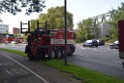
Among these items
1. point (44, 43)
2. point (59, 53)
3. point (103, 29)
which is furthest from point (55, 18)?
point (44, 43)

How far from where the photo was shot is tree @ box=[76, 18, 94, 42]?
362ft

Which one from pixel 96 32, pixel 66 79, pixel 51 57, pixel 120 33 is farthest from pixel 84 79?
pixel 96 32

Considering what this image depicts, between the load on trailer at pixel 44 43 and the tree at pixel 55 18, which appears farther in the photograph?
the tree at pixel 55 18

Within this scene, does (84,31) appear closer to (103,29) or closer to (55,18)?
(55,18)

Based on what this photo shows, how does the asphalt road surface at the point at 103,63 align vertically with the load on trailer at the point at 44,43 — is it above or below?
below

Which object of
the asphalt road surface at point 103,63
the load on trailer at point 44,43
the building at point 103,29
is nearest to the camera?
the asphalt road surface at point 103,63

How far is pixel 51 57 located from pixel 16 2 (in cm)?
589

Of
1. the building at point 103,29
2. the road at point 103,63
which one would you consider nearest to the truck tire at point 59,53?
the road at point 103,63

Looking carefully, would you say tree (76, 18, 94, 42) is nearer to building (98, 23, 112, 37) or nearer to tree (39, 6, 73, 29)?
Result: tree (39, 6, 73, 29)

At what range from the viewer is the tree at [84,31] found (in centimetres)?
11044

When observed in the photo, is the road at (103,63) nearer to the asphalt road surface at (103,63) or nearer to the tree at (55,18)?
the asphalt road surface at (103,63)

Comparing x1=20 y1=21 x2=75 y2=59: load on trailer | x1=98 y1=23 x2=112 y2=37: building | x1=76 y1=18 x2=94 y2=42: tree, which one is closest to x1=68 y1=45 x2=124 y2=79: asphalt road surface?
x1=20 y1=21 x2=75 y2=59: load on trailer

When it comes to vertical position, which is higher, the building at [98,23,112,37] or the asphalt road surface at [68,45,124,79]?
the building at [98,23,112,37]

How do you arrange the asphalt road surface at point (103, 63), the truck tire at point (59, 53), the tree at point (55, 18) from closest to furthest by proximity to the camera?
the asphalt road surface at point (103, 63)
the truck tire at point (59, 53)
the tree at point (55, 18)
